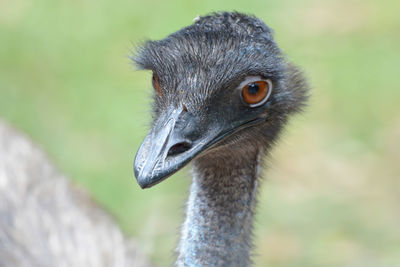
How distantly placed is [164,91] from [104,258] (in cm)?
107

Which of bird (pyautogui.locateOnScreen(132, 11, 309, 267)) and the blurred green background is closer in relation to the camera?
bird (pyautogui.locateOnScreen(132, 11, 309, 267))

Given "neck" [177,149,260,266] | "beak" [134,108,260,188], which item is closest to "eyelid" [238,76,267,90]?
"beak" [134,108,260,188]

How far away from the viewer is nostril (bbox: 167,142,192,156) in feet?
5.30

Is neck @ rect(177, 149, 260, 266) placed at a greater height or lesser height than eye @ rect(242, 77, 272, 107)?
lesser

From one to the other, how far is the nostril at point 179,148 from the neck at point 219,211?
0.30 metres

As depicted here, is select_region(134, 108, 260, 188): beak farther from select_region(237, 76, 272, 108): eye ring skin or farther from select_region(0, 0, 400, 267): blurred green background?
select_region(0, 0, 400, 267): blurred green background

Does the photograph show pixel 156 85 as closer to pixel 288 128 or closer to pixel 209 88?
pixel 209 88

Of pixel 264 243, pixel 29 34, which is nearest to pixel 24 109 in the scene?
pixel 29 34

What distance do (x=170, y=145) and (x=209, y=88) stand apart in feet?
0.58

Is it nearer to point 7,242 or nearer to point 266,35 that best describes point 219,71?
point 266,35

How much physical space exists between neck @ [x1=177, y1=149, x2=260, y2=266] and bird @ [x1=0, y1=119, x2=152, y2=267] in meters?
0.76

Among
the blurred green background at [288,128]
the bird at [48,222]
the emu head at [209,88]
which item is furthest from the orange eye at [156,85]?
the blurred green background at [288,128]

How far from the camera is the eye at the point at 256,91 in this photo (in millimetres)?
1766

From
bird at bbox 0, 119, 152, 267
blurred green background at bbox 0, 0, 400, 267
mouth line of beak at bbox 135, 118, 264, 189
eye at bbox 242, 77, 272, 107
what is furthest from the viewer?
blurred green background at bbox 0, 0, 400, 267
